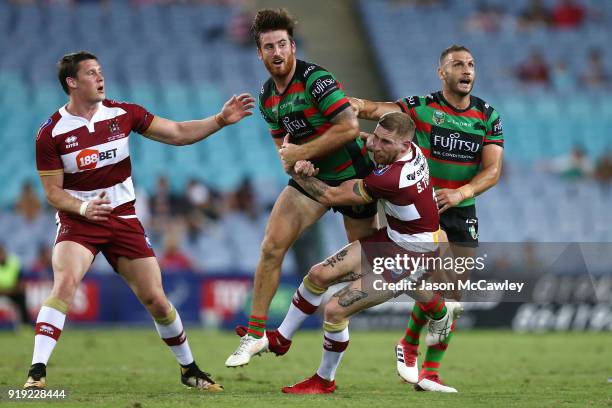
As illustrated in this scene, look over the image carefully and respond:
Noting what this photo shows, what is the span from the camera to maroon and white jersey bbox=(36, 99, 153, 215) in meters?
9.25

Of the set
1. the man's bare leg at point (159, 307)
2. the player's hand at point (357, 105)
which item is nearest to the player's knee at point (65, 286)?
the man's bare leg at point (159, 307)

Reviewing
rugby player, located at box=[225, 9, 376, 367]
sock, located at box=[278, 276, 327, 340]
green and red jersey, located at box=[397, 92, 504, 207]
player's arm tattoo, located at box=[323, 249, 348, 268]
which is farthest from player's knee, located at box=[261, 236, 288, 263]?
green and red jersey, located at box=[397, 92, 504, 207]

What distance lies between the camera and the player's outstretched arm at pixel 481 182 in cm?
997

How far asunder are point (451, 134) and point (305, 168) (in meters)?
1.85

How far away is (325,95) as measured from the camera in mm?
9352

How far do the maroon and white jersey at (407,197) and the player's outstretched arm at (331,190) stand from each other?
8 cm

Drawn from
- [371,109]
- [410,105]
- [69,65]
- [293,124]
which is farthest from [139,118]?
[410,105]

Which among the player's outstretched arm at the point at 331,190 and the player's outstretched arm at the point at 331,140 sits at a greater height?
the player's outstretched arm at the point at 331,140

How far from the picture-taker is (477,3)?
101 feet

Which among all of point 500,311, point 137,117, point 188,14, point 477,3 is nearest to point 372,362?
point 137,117

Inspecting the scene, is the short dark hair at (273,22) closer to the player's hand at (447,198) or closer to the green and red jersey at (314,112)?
the green and red jersey at (314,112)

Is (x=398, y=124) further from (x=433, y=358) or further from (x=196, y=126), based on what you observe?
(x=433, y=358)

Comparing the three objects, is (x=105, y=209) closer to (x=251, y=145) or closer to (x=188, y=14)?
(x=251, y=145)

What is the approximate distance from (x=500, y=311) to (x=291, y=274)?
14.2 feet
